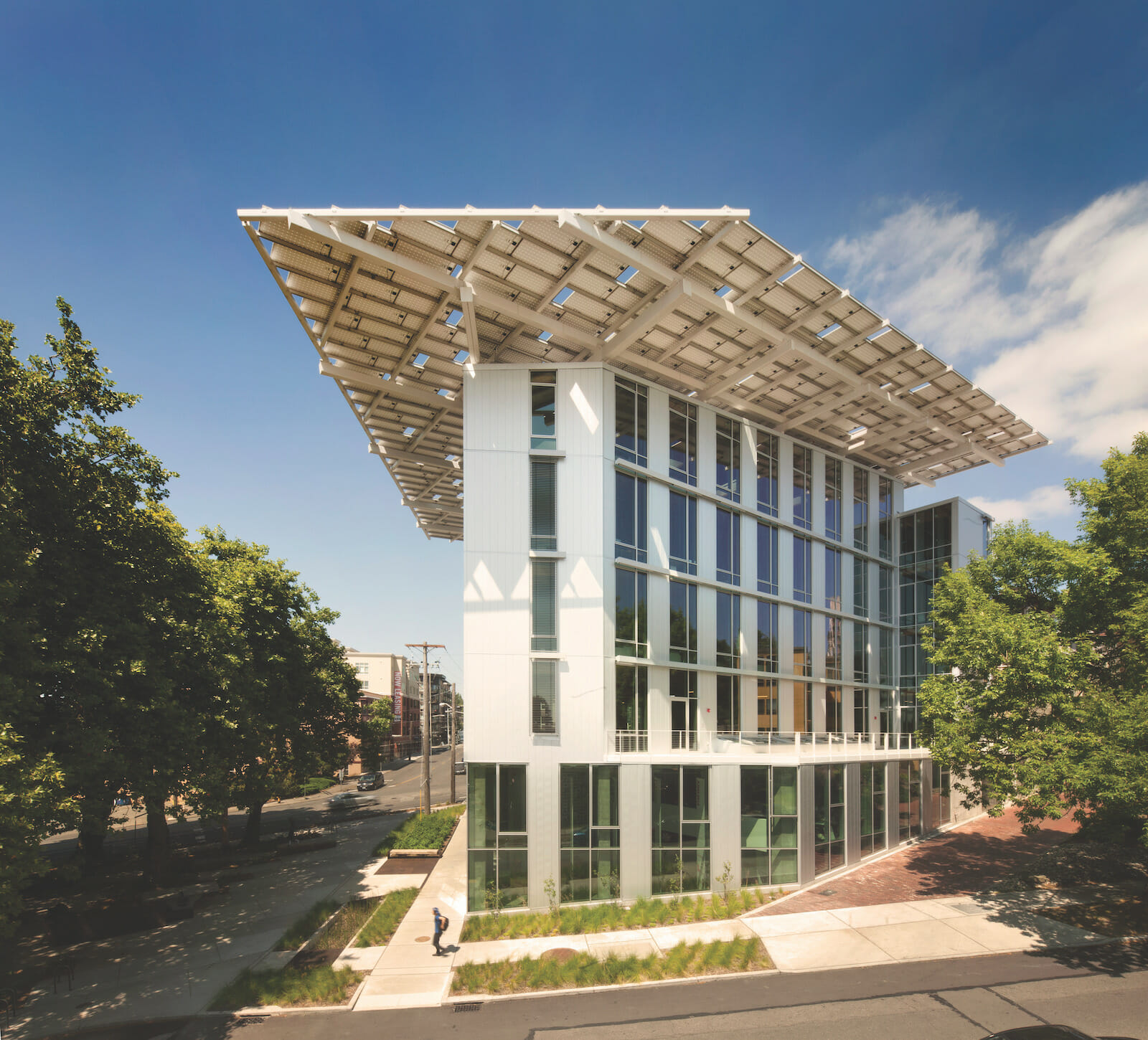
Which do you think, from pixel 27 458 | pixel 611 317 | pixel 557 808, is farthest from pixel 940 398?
pixel 27 458

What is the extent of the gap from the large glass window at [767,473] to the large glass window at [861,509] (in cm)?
674

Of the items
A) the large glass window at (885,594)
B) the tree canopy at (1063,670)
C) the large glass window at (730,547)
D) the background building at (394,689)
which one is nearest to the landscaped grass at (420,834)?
the large glass window at (730,547)

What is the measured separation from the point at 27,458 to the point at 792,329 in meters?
21.6

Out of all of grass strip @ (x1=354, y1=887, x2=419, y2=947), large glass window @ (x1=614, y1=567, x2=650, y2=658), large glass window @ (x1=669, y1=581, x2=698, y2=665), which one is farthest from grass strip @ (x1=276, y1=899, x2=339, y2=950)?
large glass window @ (x1=669, y1=581, x2=698, y2=665)

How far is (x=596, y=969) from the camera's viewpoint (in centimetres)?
1411

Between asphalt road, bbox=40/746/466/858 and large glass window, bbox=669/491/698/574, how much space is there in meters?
25.6

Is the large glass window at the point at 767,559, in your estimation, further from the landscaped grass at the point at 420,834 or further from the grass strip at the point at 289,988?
the grass strip at the point at 289,988

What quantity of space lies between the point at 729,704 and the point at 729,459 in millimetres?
9621

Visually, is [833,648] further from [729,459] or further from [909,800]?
[729,459]

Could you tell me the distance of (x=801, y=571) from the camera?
27312 millimetres

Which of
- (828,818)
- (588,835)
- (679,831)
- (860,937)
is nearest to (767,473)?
(828,818)

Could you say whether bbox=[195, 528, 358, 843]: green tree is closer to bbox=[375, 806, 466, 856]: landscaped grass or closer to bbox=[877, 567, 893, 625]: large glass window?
bbox=[375, 806, 466, 856]: landscaped grass

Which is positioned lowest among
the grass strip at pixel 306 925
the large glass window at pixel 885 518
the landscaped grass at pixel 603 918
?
the grass strip at pixel 306 925

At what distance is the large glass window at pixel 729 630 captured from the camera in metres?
23.2
